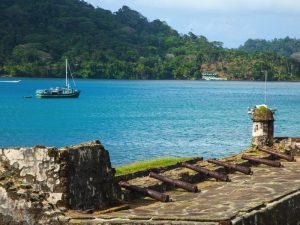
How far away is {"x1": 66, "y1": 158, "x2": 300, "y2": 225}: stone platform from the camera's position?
484 inches

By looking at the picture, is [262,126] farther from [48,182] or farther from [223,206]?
[48,182]

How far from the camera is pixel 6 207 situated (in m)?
12.3

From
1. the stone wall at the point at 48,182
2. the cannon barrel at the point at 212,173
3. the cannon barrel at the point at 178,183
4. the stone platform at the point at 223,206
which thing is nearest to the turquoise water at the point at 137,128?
the cannon barrel at the point at 212,173

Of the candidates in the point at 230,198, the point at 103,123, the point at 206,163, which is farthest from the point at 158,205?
the point at 103,123

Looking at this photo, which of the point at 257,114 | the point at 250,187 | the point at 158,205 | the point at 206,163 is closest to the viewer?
the point at 158,205

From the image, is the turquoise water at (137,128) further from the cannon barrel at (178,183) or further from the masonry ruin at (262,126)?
the cannon barrel at (178,183)

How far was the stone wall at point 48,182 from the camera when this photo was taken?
479 inches

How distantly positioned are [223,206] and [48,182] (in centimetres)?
340

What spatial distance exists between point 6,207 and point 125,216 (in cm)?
198

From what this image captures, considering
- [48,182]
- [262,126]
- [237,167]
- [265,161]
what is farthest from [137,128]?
[48,182]

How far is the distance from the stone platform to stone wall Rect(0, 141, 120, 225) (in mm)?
370

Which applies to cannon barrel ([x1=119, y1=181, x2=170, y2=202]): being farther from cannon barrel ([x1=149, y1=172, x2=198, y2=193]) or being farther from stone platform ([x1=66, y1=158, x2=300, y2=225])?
cannon barrel ([x1=149, y1=172, x2=198, y2=193])

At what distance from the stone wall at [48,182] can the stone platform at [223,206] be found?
0.37 metres

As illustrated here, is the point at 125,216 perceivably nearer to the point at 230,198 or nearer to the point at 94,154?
the point at 94,154
